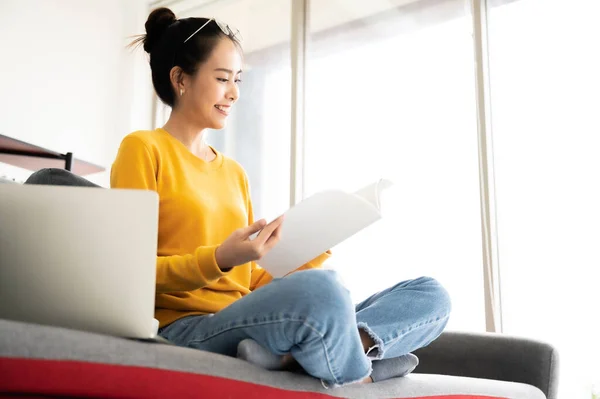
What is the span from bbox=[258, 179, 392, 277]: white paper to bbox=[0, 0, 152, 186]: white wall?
7.72 ft

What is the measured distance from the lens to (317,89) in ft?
11.6

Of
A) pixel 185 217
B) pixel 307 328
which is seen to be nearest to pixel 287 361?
pixel 307 328

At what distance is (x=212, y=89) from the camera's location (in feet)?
5.06

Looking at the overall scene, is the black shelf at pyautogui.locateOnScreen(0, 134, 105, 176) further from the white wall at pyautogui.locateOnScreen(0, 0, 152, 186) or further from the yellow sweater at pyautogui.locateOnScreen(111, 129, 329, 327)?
the yellow sweater at pyautogui.locateOnScreen(111, 129, 329, 327)

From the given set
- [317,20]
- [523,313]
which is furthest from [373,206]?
[317,20]

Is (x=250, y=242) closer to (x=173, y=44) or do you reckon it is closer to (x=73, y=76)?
(x=173, y=44)

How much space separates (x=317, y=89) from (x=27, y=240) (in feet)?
9.30

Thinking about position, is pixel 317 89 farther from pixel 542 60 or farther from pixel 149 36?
pixel 149 36

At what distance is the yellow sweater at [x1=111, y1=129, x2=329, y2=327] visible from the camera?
3.83 feet

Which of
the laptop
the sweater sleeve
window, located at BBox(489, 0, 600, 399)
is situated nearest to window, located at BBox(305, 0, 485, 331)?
window, located at BBox(489, 0, 600, 399)

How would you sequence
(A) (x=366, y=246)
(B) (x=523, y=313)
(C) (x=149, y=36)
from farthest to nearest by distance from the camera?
(A) (x=366, y=246) < (B) (x=523, y=313) < (C) (x=149, y=36)

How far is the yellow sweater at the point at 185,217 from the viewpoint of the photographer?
1.17m

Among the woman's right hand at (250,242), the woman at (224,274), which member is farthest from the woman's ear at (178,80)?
the woman's right hand at (250,242)

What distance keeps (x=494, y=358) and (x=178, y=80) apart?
1015 mm
